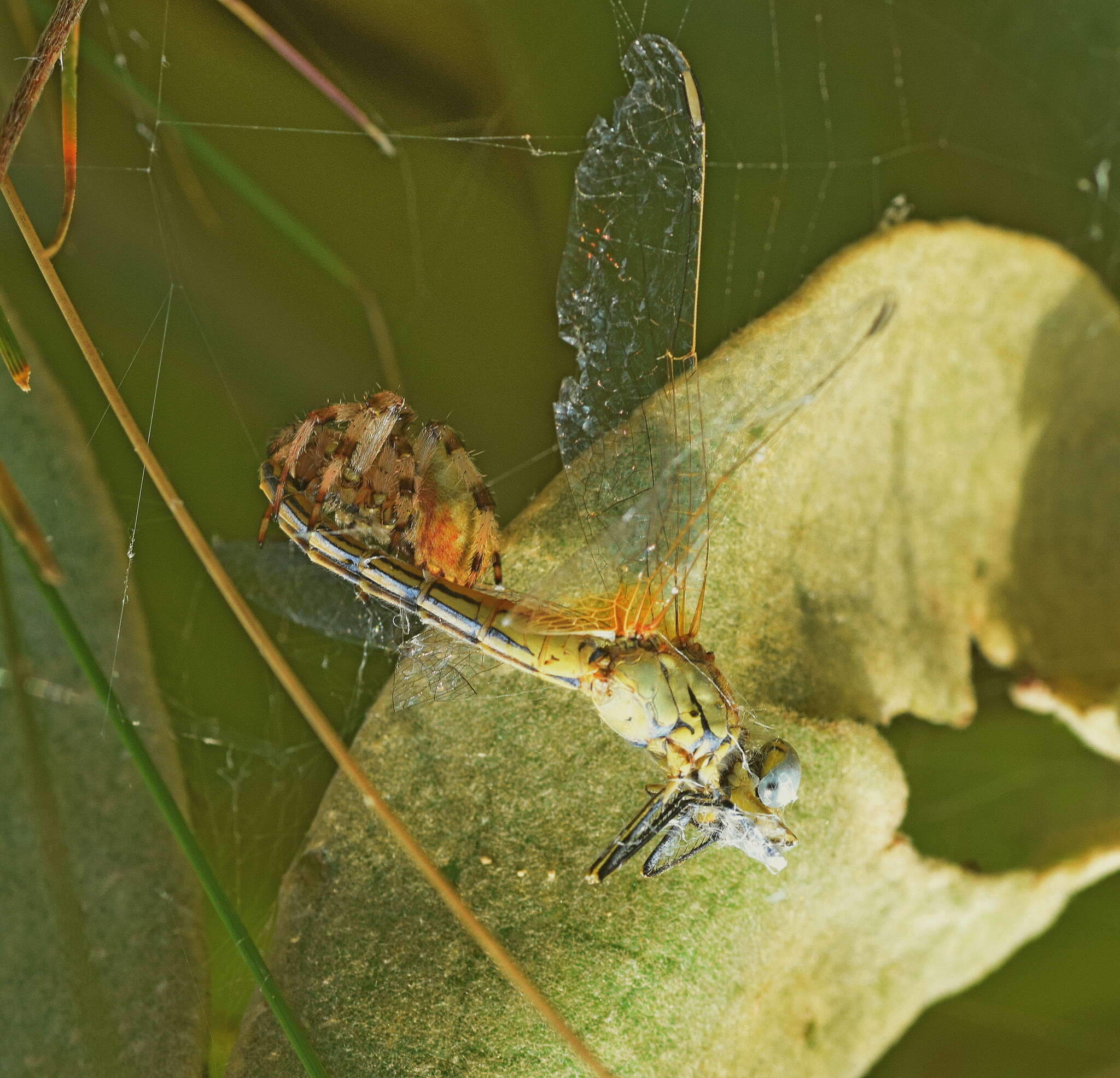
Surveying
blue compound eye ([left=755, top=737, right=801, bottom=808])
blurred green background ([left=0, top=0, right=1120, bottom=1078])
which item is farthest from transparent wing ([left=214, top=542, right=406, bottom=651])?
blue compound eye ([left=755, top=737, right=801, bottom=808])

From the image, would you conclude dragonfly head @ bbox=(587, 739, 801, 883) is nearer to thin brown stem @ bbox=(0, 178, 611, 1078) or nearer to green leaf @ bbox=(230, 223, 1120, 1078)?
green leaf @ bbox=(230, 223, 1120, 1078)

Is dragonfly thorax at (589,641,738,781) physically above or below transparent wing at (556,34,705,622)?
below

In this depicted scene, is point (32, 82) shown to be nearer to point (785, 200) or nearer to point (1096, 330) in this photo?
point (785, 200)

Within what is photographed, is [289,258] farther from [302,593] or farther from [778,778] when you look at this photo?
[778,778]

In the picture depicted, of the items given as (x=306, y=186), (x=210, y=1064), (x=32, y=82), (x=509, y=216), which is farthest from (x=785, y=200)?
(x=210, y=1064)

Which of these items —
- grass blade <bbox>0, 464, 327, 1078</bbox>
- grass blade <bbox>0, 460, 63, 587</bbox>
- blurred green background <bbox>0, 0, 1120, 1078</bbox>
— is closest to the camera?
grass blade <bbox>0, 460, 63, 587</bbox>

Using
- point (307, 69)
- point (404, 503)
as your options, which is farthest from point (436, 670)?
point (307, 69)

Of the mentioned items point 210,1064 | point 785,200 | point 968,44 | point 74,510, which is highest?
point 968,44
